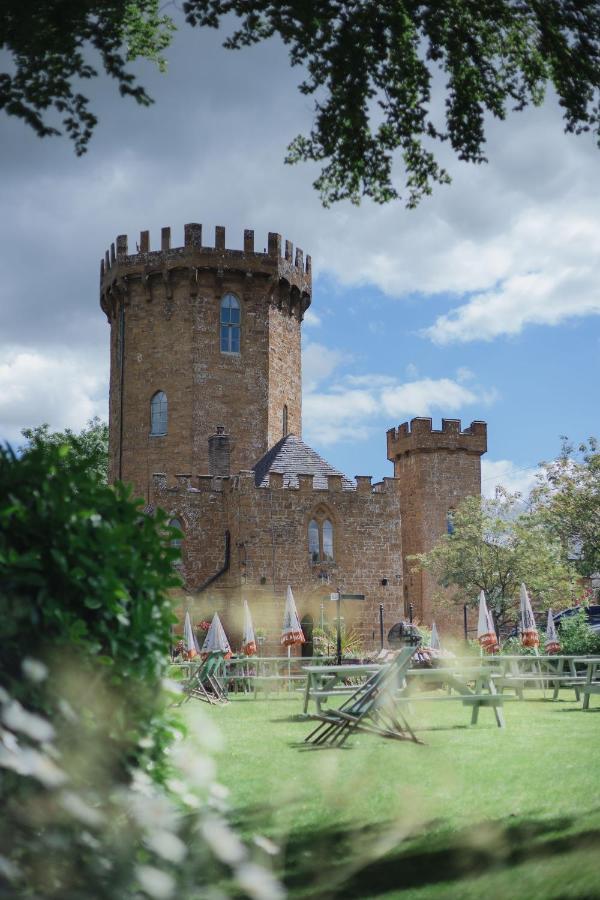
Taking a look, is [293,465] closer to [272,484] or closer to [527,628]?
[272,484]

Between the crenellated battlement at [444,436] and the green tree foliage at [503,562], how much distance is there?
6514 millimetres

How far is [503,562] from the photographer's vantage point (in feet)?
127

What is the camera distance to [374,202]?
31.0 feet

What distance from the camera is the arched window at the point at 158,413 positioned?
4359cm

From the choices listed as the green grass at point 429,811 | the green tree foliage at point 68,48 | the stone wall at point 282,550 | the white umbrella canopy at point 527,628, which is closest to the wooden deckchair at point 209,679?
the green grass at point 429,811

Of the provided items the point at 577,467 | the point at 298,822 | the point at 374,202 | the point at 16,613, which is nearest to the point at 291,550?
the point at 577,467

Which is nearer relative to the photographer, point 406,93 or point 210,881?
point 210,881

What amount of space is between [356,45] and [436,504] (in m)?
39.0

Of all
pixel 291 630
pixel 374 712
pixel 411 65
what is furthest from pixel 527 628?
pixel 411 65

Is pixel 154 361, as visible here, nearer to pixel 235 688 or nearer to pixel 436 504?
pixel 436 504

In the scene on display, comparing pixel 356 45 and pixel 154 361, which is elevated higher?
pixel 154 361

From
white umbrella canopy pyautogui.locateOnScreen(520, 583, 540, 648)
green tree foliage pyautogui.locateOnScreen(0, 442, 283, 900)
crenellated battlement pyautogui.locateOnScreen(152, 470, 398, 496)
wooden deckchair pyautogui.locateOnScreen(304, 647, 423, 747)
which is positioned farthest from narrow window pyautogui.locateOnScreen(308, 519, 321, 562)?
green tree foliage pyautogui.locateOnScreen(0, 442, 283, 900)

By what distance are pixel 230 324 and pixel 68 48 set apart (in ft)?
120

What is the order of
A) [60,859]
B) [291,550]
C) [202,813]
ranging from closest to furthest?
[60,859], [202,813], [291,550]
